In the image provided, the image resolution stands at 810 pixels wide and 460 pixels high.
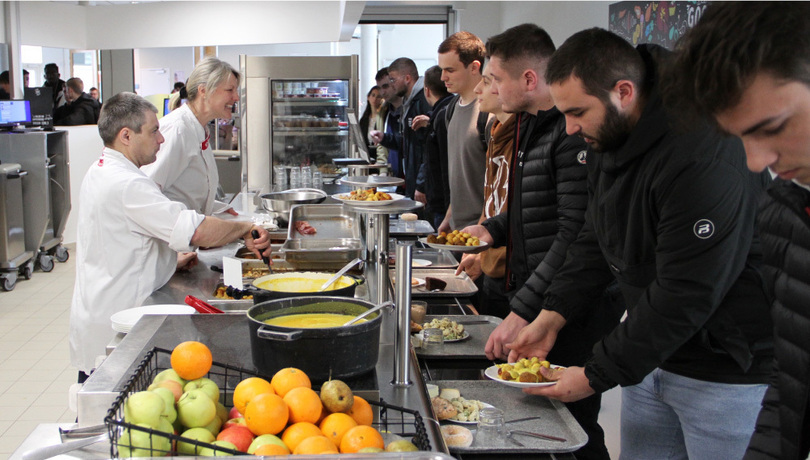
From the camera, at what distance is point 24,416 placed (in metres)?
3.92

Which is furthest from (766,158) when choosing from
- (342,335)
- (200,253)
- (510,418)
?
(200,253)

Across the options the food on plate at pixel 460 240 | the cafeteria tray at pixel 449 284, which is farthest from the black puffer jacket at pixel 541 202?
the cafeteria tray at pixel 449 284

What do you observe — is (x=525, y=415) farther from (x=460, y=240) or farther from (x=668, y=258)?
(x=460, y=240)

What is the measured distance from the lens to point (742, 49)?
96 cm

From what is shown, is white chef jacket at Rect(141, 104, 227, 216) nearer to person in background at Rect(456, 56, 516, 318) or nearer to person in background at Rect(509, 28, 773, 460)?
person in background at Rect(456, 56, 516, 318)

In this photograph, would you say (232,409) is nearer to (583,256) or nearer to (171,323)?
(171,323)

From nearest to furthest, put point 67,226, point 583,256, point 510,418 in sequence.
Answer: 1. point 510,418
2. point 583,256
3. point 67,226

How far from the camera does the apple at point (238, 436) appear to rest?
3.74 ft

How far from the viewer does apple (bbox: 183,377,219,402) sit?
4.18 ft

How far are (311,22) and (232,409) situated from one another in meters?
9.81

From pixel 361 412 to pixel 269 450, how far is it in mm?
226

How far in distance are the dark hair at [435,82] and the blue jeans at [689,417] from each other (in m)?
3.86

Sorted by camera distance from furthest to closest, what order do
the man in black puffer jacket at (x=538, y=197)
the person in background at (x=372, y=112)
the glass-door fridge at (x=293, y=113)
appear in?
the person in background at (x=372, y=112) < the glass-door fridge at (x=293, y=113) < the man in black puffer jacket at (x=538, y=197)

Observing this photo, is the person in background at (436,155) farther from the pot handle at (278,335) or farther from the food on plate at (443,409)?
the pot handle at (278,335)
